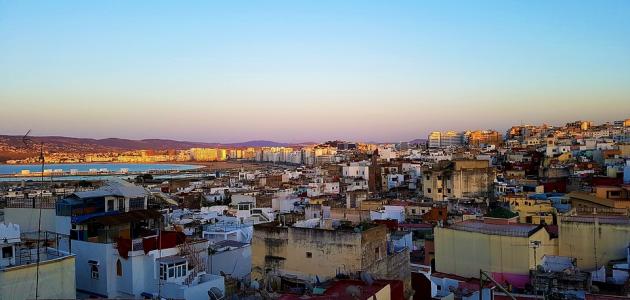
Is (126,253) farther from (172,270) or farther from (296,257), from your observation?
(296,257)

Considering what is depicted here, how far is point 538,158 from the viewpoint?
46.7 m

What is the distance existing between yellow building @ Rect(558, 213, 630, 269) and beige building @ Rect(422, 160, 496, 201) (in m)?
17.0

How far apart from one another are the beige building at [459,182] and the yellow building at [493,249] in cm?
1747

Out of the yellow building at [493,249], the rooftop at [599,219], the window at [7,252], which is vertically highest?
the window at [7,252]

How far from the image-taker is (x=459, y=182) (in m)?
33.9

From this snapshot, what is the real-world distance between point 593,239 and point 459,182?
1803 cm

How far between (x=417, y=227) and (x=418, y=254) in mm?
4034

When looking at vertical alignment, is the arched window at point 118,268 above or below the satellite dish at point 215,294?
above

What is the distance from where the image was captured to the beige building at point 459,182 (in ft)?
111

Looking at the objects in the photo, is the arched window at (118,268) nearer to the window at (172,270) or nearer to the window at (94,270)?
the window at (94,270)

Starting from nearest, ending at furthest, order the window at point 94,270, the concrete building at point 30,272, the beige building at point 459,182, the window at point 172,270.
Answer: the concrete building at point 30,272 < the window at point 172,270 < the window at point 94,270 < the beige building at point 459,182

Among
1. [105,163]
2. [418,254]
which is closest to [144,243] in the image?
[418,254]

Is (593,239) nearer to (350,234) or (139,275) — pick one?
(350,234)

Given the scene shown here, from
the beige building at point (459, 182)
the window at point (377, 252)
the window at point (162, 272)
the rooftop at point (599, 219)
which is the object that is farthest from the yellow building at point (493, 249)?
the beige building at point (459, 182)
